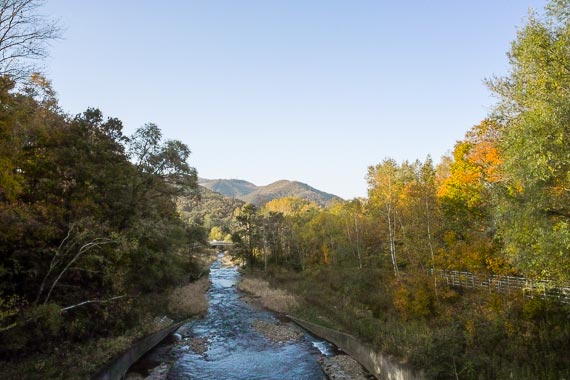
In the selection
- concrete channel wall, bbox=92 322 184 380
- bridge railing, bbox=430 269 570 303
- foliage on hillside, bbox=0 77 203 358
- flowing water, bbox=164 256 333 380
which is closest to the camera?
foliage on hillside, bbox=0 77 203 358

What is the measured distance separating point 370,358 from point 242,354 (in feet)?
25.6

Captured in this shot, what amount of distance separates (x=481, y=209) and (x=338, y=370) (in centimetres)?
2082

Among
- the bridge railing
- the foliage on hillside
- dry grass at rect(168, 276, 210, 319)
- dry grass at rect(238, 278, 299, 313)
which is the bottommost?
dry grass at rect(238, 278, 299, 313)

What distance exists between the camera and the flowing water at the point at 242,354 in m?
18.5

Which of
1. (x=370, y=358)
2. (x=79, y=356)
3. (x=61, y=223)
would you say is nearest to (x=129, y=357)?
(x=79, y=356)

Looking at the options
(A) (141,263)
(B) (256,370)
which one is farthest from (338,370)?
(A) (141,263)

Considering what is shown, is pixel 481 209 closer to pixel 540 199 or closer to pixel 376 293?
pixel 376 293

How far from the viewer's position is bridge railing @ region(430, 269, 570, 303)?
772 inches

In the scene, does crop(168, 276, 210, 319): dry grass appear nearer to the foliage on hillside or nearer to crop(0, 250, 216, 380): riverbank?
crop(0, 250, 216, 380): riverbank

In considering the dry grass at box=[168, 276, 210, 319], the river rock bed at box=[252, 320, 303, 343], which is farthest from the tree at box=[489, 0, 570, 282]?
A: the dry grass at box=[168, 276, 210, 319]

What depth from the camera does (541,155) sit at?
11.9 meters

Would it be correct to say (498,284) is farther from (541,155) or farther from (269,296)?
(269,296)

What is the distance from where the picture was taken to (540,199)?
43.1ft

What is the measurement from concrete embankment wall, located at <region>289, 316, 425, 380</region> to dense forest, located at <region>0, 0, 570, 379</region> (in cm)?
56
